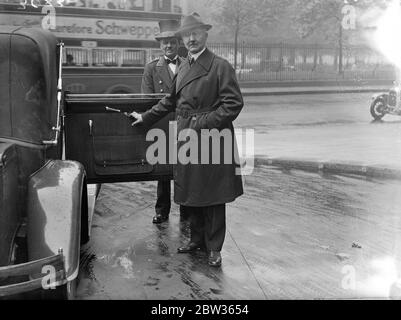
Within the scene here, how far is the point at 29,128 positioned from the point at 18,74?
37 cm

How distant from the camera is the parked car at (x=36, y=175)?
298 centimetres

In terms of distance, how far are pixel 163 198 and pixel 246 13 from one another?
27.7m

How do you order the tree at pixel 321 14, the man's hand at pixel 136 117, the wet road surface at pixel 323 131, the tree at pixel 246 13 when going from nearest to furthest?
1. the man's hand at pixel 136 117
2. the wet road surface at pixel 323 131
3. the tree at pixel 321 14
4. the tree at pixel 246 13

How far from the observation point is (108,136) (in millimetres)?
5020

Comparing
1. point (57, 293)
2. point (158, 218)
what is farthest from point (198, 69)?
point (57, 293)

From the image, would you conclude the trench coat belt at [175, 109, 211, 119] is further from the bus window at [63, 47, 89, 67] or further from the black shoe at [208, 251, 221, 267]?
the bus window at [63, 47, 89, 67]

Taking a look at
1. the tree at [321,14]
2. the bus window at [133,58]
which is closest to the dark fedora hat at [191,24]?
the bus window at [133,58]

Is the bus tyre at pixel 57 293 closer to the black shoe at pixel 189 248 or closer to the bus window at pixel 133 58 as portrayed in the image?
the black shoe at pixel 189 248

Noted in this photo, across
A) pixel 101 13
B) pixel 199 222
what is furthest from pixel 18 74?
pixel 101 13

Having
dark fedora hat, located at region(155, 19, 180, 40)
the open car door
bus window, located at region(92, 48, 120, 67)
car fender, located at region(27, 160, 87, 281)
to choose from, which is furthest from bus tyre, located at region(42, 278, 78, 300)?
bus window, located at region(92, 48, 120, 67)

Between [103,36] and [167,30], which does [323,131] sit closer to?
[103,36]


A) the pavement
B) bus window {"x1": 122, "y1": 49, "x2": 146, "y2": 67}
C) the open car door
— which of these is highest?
bus window {"x1": 122, "y1": 49, "x2": 146, "y2": 67}

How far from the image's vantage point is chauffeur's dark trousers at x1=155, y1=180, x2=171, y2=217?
600cm

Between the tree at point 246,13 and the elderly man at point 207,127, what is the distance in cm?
2634
